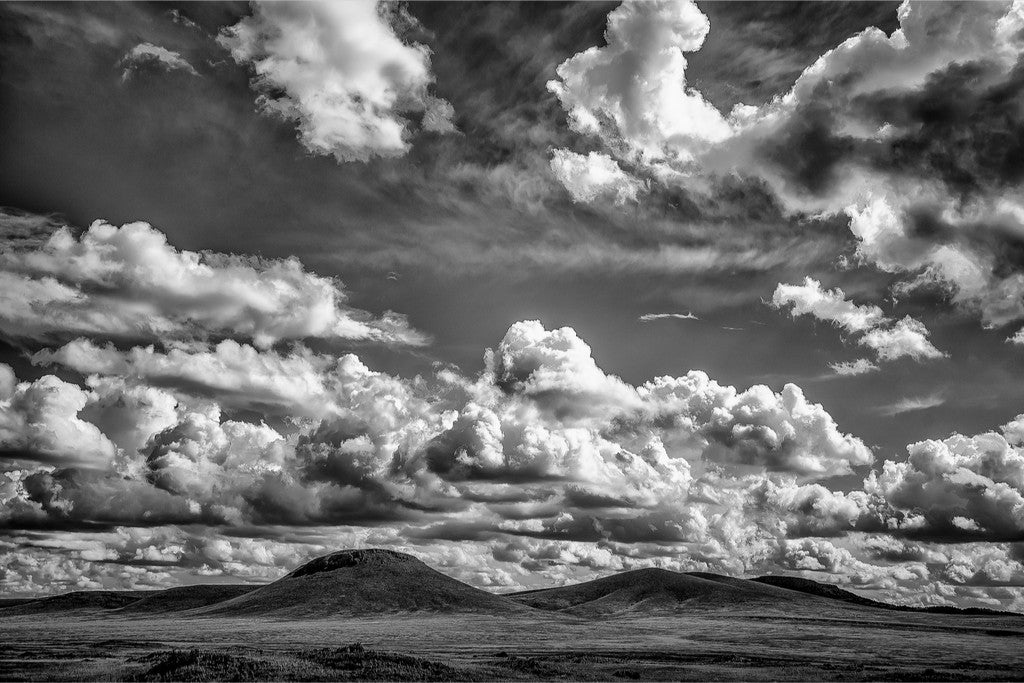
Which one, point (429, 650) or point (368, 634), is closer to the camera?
point (429, 650)

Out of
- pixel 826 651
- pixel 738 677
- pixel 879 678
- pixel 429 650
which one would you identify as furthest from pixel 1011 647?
pixel 429 650

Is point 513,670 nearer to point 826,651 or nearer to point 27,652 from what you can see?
point 27,652

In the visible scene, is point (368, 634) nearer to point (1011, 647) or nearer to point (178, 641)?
point (178, 641)

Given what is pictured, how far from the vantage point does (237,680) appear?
233 feet

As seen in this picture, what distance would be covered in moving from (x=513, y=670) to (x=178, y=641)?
298 feet

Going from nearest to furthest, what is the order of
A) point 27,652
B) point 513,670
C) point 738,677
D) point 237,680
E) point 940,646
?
point 237,680 → point 513,670 → point 738,677 → point 27,652 → point 940,646

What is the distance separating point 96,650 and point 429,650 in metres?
53.3

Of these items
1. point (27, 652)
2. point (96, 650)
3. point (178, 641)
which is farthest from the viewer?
point (178, 641)

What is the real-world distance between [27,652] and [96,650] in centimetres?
1027

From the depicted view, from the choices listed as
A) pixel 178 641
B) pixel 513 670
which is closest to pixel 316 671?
pixel 513 670

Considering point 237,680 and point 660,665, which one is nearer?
point 237,680

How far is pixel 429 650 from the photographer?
426 ft

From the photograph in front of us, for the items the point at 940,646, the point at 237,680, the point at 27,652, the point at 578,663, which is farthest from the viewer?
the point at 940,646

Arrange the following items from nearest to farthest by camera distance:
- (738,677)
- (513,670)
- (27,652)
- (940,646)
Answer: (513,670), (738,677), (27,652), (940,646)
